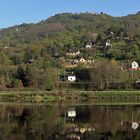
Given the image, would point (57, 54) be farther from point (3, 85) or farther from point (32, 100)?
point (32, 100)

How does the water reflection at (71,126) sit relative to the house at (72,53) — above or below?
below

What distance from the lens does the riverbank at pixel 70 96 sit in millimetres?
69713

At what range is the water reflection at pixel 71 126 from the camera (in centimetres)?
3014

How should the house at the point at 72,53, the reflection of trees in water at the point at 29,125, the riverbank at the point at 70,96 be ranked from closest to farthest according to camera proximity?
the reflection of trees in water at the point at 29,125
the riverbank at the point at 70,96
the house at the point at 72,53

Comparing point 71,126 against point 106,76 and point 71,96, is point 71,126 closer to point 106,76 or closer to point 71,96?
point 71,96

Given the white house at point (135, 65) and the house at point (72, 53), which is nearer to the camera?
the white house at point (135, 65)

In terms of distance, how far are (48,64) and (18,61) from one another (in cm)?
2005

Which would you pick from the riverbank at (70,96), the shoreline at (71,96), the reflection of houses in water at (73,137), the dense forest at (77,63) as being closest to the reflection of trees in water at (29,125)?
the reflection of houses in water at (73,137)

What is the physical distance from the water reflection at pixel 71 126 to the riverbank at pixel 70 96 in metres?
20.8

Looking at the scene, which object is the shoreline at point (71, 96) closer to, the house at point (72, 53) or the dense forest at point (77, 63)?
the dense forest at point (77, 63)

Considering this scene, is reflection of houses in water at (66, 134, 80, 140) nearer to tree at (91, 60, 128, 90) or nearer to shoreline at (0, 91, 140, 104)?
shoreline at (0, 91, 140, 104)

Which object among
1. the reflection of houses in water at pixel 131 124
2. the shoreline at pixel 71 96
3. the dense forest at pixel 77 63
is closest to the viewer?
the reflection of houses in water at pixel 131 124

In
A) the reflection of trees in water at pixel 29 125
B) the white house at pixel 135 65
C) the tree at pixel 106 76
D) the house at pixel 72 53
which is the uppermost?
the house at pixel 72 53

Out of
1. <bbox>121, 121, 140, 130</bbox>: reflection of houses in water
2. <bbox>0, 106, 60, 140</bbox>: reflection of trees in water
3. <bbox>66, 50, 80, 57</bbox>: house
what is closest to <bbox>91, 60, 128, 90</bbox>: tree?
<bbox>0, 106, 60, 140</bbox>: reflection of trees in water
